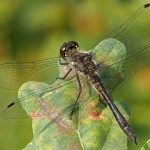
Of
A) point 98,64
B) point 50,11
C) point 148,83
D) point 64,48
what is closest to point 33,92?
point 98,64

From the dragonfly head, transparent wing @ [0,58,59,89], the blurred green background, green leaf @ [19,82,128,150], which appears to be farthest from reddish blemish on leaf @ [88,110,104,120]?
the blurred green background

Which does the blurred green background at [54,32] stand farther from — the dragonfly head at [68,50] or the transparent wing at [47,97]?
the transparent wing at [47,97]

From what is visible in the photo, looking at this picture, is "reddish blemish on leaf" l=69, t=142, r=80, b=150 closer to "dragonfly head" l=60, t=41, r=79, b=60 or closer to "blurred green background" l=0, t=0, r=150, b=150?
"dragonfly head" l=60, t=41, r=79, b=60

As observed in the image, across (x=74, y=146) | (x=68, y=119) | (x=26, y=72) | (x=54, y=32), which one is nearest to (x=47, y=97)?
(x=68, y=119)

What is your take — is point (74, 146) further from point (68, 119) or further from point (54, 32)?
point (54, 32)

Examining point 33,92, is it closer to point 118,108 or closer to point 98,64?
point 118,108
